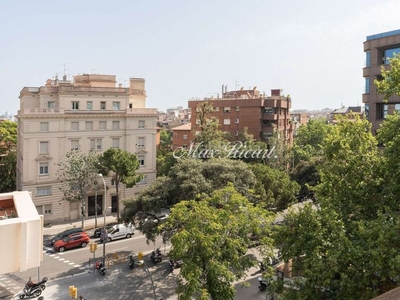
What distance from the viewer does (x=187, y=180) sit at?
96.2 feet

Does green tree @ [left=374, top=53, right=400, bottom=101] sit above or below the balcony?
below

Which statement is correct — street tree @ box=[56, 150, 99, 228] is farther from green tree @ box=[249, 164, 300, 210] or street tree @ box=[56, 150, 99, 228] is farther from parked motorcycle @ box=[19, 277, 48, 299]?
green tree @ box=[249, 164, 300, 210]

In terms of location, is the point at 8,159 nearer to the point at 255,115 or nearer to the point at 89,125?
the point at 89,125

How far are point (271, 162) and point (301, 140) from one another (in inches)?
1070

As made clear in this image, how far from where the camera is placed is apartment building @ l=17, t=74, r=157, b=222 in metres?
42.2

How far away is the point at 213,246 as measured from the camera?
17750 millimetres

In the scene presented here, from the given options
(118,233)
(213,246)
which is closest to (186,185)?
(213,246)

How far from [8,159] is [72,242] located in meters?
18.2

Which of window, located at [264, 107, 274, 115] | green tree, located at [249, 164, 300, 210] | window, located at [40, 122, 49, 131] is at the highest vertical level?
window, located at [264, 107, 274, 115]

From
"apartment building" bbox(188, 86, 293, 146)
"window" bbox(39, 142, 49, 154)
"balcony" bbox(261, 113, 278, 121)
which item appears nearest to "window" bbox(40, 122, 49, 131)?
"window" bbox(39, 142, 49, 154)

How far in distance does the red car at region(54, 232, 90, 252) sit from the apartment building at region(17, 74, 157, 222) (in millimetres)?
8432

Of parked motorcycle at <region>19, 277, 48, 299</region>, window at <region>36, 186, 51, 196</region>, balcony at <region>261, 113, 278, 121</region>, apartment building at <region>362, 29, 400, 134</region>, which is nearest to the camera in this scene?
parked motorcycle at <region>19, 277, 48, 299</region>

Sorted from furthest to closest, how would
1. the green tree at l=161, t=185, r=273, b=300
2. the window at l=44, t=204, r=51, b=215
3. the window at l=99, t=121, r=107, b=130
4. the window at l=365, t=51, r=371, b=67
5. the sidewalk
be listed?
the window at l=99, t=121, r=107, b=130 → the window at l=44, t=204, r=51, b=215 → the sidewalk → the window at l=365, t=51, r=371, b=67 → the green tree at l=161, t=185, r=273, b=300

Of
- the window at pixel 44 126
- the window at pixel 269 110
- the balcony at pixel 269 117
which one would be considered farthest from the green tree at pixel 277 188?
the window at pixel 269 110
